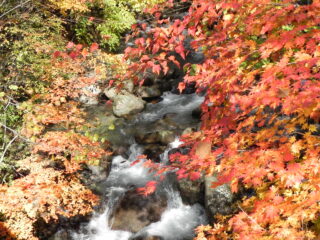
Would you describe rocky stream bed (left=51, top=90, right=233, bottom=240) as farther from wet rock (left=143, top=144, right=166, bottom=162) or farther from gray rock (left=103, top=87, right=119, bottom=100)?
gray rock (left=103, top=87, right=119, bottom=100)

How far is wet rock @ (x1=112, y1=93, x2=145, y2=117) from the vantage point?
1146cm

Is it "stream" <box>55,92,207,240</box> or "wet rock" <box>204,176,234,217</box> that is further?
"stream" <box>55,92,207,240</box>

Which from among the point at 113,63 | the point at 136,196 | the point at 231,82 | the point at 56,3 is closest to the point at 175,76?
the point at 113,63

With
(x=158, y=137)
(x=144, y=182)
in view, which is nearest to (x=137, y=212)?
(x=144, y=182)

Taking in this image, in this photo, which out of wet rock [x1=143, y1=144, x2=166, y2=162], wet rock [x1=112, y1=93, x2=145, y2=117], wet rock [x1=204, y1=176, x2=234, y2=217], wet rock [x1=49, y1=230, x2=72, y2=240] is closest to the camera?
wet rock [x1=204, y1=176, x2=234, y2=217]

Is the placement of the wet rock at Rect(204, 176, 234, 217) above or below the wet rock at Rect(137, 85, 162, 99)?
below

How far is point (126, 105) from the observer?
1161 centimetres

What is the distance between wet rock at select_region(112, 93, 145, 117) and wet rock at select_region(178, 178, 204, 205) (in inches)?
205

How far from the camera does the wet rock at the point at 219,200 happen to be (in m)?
5.90

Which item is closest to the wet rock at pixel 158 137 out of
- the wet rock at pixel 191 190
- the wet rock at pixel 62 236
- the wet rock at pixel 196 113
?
the wet rock at pixel 196 113

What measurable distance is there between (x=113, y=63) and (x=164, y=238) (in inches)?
280

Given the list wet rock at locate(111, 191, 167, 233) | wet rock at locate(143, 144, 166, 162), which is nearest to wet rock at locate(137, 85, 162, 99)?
wet rock at locate(143, 144, 166, 162)

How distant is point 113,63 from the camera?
10375mm

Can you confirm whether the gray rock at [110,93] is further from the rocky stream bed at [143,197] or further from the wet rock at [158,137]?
the wet rock at [158,137]
